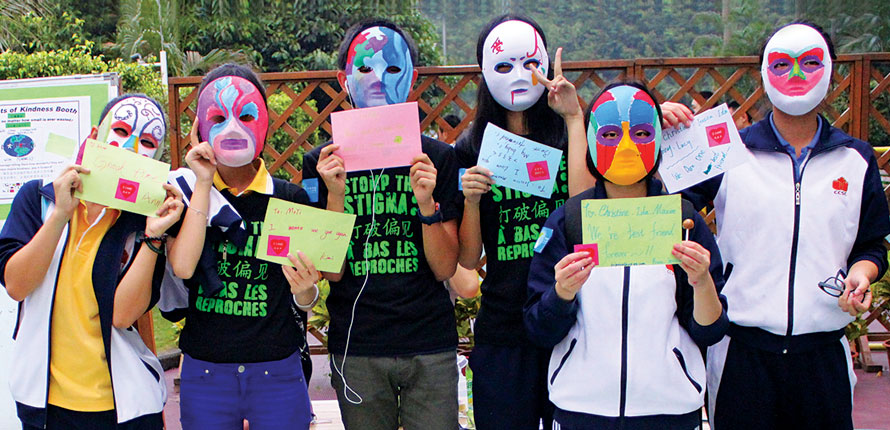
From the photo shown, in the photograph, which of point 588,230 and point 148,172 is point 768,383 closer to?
point 588,230

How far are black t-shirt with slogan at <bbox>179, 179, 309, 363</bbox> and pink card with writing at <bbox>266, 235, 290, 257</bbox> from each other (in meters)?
0.13

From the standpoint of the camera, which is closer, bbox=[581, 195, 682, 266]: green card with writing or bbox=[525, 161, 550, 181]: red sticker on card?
bbox=[581, 195, 682, 266]: green card with writing

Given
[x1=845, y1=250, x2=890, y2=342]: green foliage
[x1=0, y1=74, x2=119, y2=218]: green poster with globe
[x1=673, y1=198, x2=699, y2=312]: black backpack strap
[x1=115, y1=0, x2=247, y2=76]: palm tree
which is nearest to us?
[x1=673, y1=198, x2=699, y2=312]: black backpack strap

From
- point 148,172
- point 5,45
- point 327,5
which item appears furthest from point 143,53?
point 148,172

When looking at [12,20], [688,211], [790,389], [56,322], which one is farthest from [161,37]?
[790,389]

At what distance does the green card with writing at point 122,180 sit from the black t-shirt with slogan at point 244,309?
268 millimetres

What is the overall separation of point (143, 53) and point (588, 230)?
20600mm

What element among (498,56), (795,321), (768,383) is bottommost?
(768,383)

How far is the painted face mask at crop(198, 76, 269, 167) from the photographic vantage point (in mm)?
3064

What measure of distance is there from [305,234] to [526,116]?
101cm

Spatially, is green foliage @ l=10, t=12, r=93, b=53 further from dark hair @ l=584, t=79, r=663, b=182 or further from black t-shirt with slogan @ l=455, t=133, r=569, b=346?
dark hair @ l=584, t=79, r=663, b=182

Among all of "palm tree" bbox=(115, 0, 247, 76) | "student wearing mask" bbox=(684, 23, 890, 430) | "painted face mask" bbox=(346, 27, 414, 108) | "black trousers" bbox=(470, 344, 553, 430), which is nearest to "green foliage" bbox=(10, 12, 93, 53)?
"palm tree" bbox=(115, 0, 247, 76)

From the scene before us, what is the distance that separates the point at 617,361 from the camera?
271 centimetres

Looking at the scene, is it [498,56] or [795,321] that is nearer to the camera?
[795,321]
